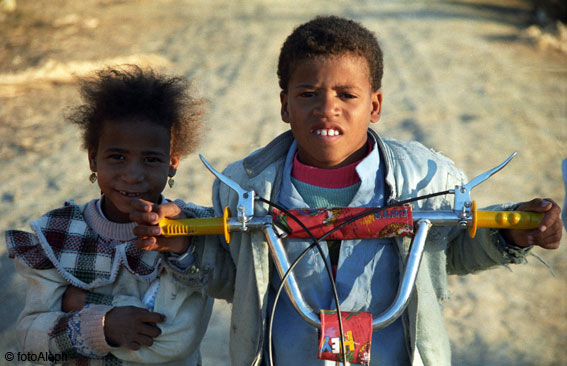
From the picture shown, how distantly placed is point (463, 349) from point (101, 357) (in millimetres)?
2202

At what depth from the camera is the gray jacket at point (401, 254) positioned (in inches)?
85.1

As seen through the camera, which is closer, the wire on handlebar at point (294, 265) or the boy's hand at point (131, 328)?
the wire on handlebar at point (294, 265)

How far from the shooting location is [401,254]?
2158 millimetres

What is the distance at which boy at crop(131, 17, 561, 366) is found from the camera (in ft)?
7.14

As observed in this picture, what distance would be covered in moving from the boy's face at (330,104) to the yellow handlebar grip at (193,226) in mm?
397

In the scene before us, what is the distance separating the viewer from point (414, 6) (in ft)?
34.7

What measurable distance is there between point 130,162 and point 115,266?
0.39 metres

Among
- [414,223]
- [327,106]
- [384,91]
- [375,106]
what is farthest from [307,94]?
[384,91]

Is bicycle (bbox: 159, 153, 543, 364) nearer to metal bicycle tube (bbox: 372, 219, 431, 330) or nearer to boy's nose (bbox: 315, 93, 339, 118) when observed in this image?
metal bicycle tube (bbox: 372, 219, 431, 330)

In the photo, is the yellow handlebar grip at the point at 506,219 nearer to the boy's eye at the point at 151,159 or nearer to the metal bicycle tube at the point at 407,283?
the metal bicycle tube at the point at 407,283

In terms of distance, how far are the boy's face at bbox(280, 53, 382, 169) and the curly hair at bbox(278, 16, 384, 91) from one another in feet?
0.08

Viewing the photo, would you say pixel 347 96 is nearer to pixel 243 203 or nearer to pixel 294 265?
pixel 243 203

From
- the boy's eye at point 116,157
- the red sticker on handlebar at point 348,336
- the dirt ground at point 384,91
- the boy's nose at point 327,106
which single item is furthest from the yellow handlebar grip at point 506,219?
the dirt ground at point 384,91

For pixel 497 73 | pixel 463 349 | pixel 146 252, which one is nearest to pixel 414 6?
pixel 497 73
